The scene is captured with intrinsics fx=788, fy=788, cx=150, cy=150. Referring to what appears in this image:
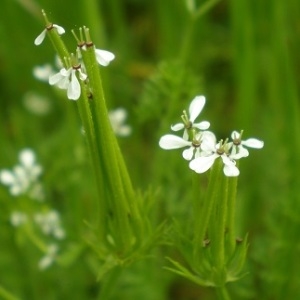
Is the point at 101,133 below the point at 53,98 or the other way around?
below

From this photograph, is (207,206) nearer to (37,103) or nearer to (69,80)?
(69,80)

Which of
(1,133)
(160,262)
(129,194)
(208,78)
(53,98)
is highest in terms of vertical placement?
(208,78)

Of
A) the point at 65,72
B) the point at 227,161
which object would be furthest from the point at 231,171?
the point at 65,72

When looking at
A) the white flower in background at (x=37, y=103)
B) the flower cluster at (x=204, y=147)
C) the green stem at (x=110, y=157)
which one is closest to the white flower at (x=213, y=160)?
the flower cluster at (x=204, y=147)

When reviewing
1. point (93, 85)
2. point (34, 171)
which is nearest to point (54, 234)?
point (34, 171)

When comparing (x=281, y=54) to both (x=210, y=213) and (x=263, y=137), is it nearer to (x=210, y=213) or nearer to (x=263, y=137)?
(x=263, y=137)
